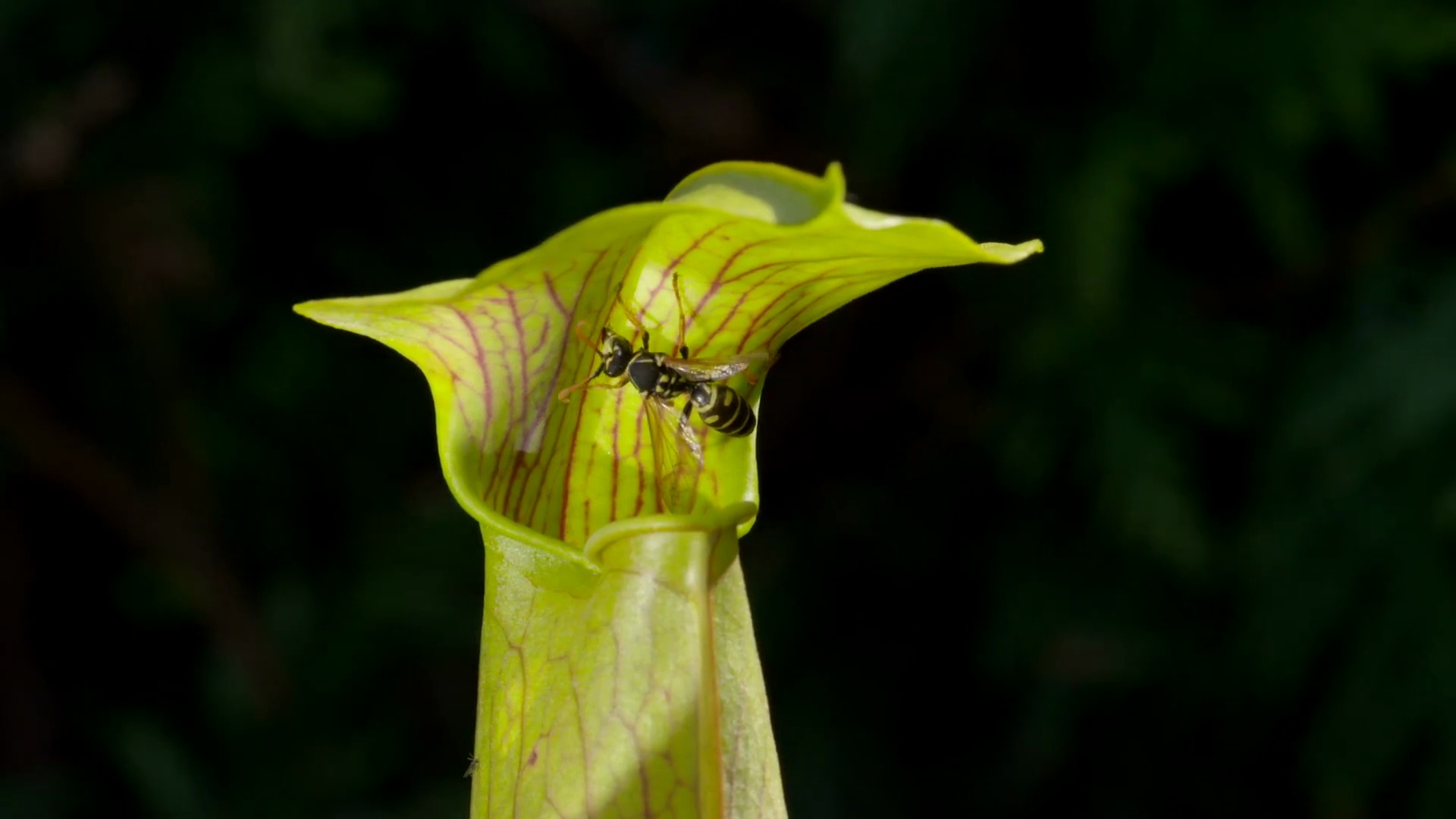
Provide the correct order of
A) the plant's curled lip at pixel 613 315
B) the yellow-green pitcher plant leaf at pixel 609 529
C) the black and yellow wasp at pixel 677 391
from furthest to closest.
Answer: the black and yellow wasp at pixel 677 391 → the yellow-green pitcher plant leaf at pixel 609 529 → the plant's curled lip at pixel 613 315

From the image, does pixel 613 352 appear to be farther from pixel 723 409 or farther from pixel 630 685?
pixel 630 685

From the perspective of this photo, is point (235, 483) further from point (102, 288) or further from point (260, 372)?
point (102, 288)

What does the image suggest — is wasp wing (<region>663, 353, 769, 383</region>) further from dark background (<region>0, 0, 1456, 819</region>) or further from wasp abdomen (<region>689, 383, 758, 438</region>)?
dark background (<region>0, 0, 1456, 819</region>)

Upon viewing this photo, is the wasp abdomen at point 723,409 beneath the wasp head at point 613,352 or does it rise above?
beneath

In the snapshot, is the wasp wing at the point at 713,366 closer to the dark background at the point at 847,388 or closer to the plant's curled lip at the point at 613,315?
the plant's curled lip at the point at 613,315

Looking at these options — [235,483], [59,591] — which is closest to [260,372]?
[235,483]

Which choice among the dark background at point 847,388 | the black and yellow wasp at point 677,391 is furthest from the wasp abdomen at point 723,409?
the dark background at point 847,388
